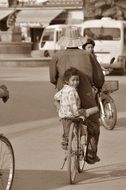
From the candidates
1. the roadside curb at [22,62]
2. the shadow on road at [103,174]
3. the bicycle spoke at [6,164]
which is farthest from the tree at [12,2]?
the bicycle spoke at [6,164]

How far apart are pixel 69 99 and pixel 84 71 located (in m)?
0.46

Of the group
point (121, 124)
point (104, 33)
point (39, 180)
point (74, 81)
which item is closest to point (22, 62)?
point (104, 33)

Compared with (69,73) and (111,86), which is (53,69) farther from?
(111,86)

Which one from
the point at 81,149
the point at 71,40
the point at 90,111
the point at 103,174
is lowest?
the point at 103,174

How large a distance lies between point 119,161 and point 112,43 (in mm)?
20082

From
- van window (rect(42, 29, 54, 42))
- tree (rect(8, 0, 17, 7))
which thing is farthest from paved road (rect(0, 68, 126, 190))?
tree (rect(8, 0, 17, 7))

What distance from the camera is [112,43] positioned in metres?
29.1

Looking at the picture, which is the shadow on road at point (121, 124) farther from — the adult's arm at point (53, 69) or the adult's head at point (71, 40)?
the adult's head at point (71, 40)

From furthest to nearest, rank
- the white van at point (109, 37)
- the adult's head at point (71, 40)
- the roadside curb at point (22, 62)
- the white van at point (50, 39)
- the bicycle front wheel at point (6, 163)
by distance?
1. the white van at point (50, 39)
2. the roadside curb at point (22, 62)
3. the white van at point (109, 37)
4. the adult's head at point (71, 40)
5. the bicycle front wheel at point (6, 163)

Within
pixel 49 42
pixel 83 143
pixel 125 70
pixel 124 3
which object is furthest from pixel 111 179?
pixel 124 3

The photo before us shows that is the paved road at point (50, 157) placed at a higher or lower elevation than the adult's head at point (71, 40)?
lower

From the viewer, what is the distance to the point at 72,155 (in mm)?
7750

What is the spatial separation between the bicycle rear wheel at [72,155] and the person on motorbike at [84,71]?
1.29 feet

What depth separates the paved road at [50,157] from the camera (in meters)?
7.85
